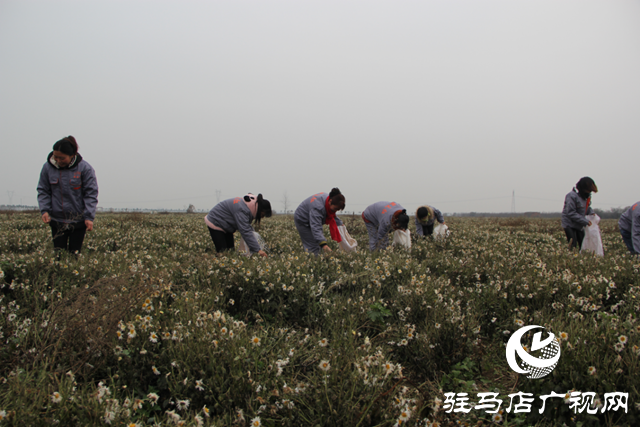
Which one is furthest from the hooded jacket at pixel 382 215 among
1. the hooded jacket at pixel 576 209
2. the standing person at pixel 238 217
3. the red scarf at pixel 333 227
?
the hooded jacket at pixel 576 209

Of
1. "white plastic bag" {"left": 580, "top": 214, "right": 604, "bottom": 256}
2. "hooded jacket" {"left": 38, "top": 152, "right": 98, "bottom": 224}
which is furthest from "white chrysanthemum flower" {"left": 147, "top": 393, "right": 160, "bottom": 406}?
"white plastic bag" {"left": 580, "top": 214, "right": 604, "bottom": 256}

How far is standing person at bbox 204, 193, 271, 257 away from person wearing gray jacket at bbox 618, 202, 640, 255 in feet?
26.1

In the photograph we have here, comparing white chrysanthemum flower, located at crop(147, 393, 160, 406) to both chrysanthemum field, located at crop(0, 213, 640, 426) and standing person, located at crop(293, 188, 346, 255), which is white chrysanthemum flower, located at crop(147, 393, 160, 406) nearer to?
chrysanthemum field, located at crop(0, 213, 640, 426)

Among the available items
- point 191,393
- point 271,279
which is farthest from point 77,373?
point 271,279

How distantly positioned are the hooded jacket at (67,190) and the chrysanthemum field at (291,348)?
2.83ft

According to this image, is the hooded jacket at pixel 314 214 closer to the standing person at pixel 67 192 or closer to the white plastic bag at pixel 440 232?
the white plastic bag at pixel 440 232

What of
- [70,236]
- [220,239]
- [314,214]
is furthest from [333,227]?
[70,236]

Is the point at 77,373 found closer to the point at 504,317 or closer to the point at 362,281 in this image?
the point at 362,281

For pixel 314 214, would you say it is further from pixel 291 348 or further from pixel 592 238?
pixel 592 238

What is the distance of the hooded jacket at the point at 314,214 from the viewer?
766cm

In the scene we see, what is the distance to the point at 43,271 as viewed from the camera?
15.3 feet

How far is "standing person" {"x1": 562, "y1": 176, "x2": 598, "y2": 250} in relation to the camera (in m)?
8.43

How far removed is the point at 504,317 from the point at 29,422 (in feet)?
15.2

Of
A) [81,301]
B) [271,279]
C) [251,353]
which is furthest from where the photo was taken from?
[271,279]
